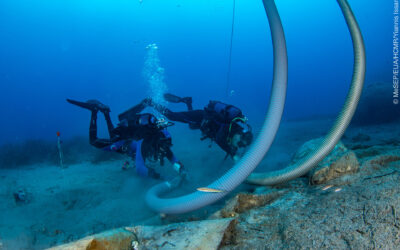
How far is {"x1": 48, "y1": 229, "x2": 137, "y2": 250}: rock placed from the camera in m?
1.81

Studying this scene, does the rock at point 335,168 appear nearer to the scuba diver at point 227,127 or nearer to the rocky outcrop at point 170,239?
the rocky outcrop at point 170,239

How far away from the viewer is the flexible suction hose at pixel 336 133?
8.90 ft

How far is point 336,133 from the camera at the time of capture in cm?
279

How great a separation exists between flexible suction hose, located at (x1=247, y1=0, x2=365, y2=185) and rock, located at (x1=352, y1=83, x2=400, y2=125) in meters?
10.6

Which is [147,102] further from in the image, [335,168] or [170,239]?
[335,168]

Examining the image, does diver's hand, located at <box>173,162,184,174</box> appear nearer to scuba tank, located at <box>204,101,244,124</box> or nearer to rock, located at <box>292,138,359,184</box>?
scuba tank, located at <box>204,101,244,124</box>

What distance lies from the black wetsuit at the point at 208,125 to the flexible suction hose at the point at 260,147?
2.39 m

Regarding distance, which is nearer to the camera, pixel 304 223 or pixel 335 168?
pixel 304 223

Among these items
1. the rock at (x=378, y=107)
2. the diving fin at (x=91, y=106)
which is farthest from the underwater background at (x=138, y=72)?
the diving fin at (x=91, y=106)

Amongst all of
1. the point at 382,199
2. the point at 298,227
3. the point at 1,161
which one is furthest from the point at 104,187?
the point at 1,161

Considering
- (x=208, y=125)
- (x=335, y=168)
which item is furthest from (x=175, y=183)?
(x=335, y=168)

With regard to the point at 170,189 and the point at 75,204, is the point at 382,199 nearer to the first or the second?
the point at 170,189

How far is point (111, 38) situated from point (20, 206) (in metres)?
94.4

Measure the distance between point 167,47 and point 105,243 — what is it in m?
107
